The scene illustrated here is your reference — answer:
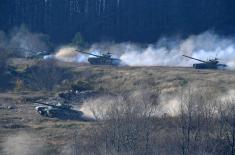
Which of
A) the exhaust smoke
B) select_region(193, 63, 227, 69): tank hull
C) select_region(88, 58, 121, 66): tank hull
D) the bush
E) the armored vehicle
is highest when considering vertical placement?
the exhaust smoke

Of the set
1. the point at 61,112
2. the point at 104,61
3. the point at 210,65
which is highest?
the point at 104,61

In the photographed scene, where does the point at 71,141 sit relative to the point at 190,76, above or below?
below

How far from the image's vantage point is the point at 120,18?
102m

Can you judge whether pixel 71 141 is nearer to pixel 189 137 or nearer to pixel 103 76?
pixel 189 137

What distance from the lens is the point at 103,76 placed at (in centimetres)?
6462

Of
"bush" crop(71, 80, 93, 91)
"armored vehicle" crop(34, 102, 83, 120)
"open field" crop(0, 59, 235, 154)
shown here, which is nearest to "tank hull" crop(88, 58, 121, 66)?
"open field" crop(0, 59, 235, 154)

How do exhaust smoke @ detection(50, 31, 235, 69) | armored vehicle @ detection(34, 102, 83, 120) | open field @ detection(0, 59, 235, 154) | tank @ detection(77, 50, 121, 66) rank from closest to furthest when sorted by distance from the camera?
open field @ detection(0, 59, 235, 154) < armored vehicle @ detection(34, 102, 83, 120) < tank @ detection(77, 50, 121, 66) < exhaust smoke @ detection(50, 31, 235, 69)

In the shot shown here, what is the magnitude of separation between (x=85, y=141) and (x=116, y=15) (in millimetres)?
69380

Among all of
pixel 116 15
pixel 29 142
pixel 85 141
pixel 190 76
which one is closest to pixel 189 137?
pixel 85 141

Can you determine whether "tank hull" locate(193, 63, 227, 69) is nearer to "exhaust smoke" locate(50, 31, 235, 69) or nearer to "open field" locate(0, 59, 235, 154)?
"exhaust smoke" locate(50, 31, 235, 69)

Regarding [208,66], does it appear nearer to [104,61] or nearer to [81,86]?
[104,61]

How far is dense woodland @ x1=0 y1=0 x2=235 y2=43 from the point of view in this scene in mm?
96125

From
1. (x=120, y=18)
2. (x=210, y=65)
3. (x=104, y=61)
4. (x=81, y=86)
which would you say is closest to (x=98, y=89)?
(x=81, y=86)

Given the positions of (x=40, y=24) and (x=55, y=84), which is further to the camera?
(x=40, y=24)
